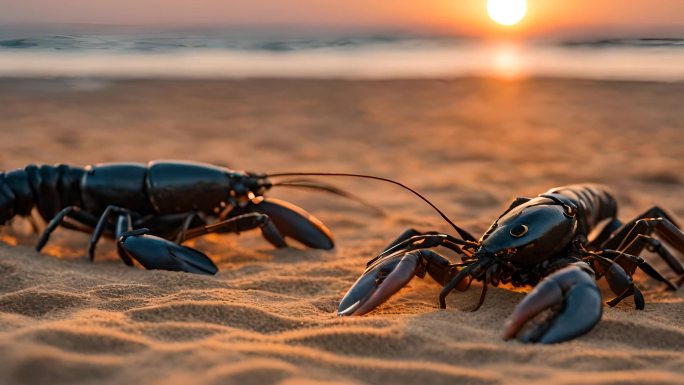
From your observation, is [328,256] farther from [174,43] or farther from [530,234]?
[174,43]

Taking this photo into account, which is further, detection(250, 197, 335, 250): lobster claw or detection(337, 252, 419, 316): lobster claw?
detection(250, 197, 335, 250): lobster claw

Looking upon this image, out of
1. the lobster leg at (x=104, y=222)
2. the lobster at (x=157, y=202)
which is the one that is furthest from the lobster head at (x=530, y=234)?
the lobster leg at (x=104, y=222)

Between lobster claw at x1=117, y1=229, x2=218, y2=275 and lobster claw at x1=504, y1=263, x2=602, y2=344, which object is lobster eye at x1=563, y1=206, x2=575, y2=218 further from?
lobster claw at x1=117, y1=229, x2=218, y2=275

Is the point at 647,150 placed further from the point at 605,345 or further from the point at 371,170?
the point at 605,345

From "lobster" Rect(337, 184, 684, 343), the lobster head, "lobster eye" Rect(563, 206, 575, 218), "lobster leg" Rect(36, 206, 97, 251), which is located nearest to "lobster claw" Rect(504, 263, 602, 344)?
"lobster" Rect(337, 184, 684, 343)

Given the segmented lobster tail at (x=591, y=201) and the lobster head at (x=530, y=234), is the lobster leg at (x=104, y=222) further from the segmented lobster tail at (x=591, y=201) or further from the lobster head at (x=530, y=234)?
the segmented lobster tail at (x=591, y=201)

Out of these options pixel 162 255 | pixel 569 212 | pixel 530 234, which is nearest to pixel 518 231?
pixel 530 234
